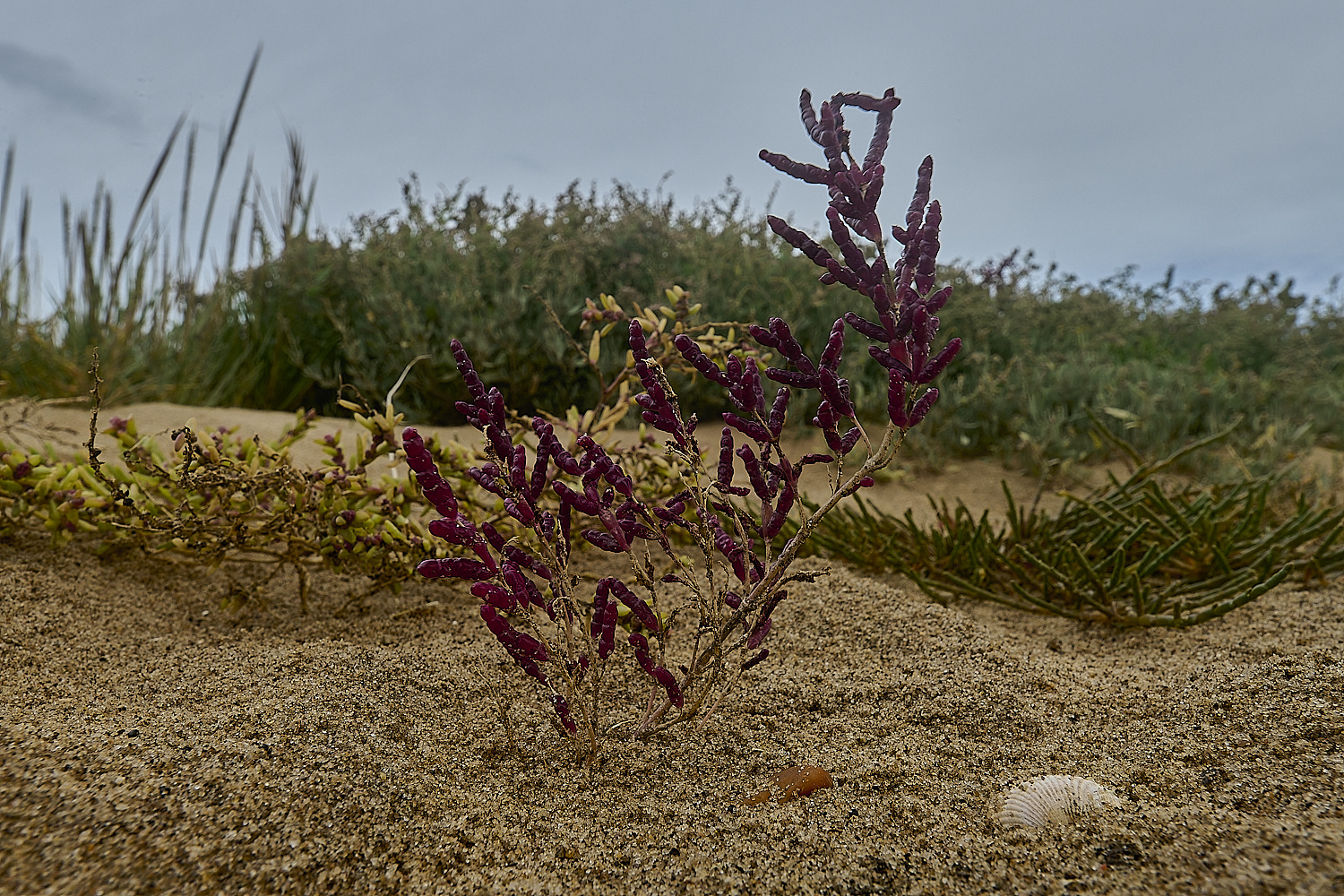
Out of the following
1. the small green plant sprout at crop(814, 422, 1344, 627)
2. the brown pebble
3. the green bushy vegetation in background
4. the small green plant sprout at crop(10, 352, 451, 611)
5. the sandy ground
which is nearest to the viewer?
the sandy ground

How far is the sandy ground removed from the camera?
1186 mm

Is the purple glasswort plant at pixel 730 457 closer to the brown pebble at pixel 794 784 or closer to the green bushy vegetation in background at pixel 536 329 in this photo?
the brown pebble at pixel 794 784

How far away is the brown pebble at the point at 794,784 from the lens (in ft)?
4.61

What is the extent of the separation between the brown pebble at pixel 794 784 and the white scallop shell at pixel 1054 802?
0.28 meters

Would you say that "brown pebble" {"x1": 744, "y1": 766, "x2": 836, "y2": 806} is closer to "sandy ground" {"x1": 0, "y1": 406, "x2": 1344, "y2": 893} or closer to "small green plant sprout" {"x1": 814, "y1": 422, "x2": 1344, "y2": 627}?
"sandy ground" {"x1": 0, "y1": 406, "x2": 1344, "y2": 893}

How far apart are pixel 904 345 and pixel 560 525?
2.07 feet

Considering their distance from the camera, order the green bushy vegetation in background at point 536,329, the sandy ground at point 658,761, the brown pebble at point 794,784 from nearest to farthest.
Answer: the sandy ground at point 658,761 → the brown pebble at point 794,784 → the green bushy vegetation in background at point 536,329

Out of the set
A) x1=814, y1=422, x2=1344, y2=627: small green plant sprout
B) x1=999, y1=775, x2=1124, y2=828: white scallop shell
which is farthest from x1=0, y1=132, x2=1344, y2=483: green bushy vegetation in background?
x1=999, y1=775, x2=1124, y2=828: white scallop shell

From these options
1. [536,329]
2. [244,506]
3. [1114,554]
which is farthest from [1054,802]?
[536,329]

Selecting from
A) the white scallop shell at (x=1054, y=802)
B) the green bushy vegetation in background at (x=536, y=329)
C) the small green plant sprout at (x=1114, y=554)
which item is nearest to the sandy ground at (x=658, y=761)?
the white scallop shell at (x=1054, y=802)

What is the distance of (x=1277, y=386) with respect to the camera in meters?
5.46

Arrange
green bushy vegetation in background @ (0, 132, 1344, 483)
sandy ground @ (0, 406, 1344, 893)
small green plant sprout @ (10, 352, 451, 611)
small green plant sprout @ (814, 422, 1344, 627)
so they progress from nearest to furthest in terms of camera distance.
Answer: sandy ground @ (0, 406, 1344, 893) < small green plant sprout @ (10, 352, 451, 611) < small green plant sprout @ (814, 422, 1344, 627) < green bushy vegetation in background @ (0, 132, 1344, 483)

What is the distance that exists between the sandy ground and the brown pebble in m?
0.03

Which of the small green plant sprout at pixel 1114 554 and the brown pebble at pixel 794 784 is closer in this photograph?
the brown pebble at pixel 794 784
